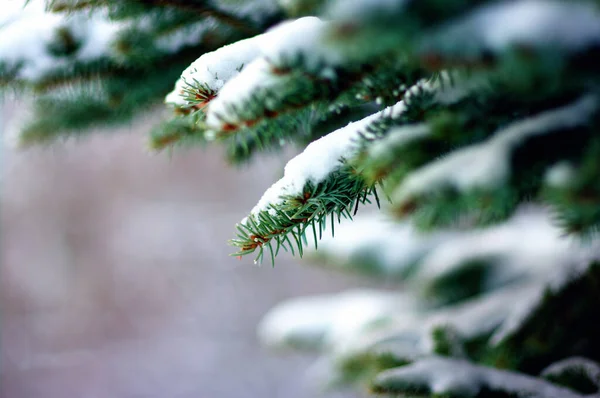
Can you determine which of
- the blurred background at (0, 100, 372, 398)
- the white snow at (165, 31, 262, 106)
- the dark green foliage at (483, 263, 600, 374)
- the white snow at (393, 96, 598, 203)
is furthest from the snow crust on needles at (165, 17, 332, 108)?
the blurred background at (0, 100, 372, 398)

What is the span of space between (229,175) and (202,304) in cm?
123

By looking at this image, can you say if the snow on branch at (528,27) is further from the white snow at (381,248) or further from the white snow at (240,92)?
the white snow at (381,248)

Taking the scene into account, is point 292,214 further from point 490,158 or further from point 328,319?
point 328,319

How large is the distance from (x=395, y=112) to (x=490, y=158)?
11cm

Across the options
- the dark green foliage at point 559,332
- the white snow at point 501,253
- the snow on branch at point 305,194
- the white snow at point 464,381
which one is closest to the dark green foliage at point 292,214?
the snow on branch at point 305,194

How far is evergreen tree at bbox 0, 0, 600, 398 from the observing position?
1.20ft

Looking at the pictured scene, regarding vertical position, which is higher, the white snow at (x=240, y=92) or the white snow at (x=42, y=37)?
the white snow at (x=42, y=37)

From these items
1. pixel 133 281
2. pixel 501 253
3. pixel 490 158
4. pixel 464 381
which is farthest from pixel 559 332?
pixel 133 281

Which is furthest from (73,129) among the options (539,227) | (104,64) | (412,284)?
(539,227)

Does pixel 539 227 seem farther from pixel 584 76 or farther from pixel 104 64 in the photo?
pixel 104 64

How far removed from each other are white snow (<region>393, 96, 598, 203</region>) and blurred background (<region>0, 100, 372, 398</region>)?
11.8 ft

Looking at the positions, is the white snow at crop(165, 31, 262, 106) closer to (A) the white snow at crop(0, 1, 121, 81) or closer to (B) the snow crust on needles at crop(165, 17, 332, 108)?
(B) the snow crust on needles at crop(165, 17, 332, 108)

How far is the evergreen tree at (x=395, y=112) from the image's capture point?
0.37 meters

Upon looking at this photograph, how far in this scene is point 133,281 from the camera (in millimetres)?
4578
